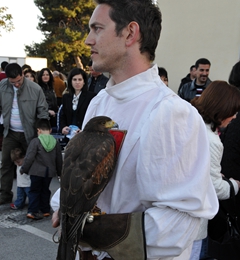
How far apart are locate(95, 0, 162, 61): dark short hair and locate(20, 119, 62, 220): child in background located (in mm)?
4127

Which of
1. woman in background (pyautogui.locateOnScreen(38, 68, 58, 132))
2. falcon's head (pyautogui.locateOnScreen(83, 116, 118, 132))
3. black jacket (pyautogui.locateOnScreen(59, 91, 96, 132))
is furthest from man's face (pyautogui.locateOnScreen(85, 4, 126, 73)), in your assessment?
woman in background (pyautogui.locateOnScreen(38, 68, 58, 132))

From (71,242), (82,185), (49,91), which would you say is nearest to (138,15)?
(82,185)

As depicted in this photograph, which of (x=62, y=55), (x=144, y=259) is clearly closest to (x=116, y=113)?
(x=144, y=259)

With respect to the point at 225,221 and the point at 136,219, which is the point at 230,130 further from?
Answer: the point at 136,219

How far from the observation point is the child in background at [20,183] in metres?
5.87

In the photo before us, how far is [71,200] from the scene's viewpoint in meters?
1.50

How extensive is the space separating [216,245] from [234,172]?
615 mm

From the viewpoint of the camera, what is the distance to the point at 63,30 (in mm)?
32062

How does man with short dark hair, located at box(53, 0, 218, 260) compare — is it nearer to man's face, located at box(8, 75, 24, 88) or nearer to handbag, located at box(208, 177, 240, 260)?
→ handbag, located at box(208, 177, 240, 260)

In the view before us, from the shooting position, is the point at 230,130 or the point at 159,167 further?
the point at 230,130

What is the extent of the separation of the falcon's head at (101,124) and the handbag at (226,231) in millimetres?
1682

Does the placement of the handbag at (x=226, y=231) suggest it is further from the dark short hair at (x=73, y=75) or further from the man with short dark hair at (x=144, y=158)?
the dark short hair at (x=73, y=75)

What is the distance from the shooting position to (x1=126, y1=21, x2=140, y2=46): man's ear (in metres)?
1.54

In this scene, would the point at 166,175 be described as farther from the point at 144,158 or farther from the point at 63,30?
the point at 63,30
